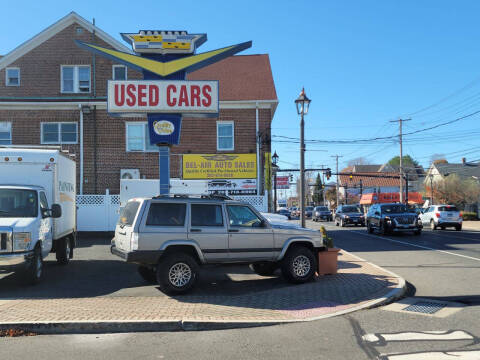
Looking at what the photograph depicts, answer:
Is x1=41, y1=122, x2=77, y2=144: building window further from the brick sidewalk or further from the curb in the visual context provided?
the curb

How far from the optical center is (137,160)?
24031 millimetres

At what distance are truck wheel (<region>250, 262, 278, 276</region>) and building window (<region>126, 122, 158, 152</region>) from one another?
1469 centimetres

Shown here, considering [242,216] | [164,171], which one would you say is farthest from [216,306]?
[164,171]

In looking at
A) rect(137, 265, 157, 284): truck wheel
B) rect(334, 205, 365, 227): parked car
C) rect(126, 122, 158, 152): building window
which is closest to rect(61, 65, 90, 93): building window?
rect(126, 122, 158, 152): building window

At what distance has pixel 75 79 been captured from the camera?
24344mm

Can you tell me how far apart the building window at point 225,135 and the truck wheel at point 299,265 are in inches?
598

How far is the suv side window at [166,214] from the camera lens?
27.8 ft

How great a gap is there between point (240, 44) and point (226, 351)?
30.1 feet

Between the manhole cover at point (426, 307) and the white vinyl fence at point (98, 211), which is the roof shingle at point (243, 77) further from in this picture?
the manhole cover at point (426, 307)

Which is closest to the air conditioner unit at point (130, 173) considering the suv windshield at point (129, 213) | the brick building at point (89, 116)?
the brick building at point (89, 116)

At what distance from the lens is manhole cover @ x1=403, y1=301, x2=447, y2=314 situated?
7301mm

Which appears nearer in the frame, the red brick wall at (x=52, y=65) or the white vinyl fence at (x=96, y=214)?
the white vinyl fence at (x=96, y=214)

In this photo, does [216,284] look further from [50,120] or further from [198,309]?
[50,120]

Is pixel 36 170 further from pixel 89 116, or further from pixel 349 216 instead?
pixel 349 216
